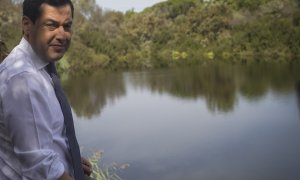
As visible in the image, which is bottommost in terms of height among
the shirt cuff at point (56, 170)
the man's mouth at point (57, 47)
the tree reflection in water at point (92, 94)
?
the tree reflection in water at point (92, 94)

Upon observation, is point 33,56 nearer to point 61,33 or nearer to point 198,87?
point 61,33

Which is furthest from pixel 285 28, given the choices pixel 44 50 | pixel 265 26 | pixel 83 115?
pixel 44 50

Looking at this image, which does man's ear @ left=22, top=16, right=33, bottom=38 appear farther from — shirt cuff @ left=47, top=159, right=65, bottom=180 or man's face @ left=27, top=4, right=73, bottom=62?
shirt cuff @ left=47, top=159, right=65, bottom=180

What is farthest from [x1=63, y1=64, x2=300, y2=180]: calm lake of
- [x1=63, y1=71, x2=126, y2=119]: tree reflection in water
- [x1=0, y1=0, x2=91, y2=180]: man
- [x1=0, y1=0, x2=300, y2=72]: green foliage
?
[x1=0, y1=0, x2=300, y2=72]: green foliage

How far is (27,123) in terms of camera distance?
1074 millimetres

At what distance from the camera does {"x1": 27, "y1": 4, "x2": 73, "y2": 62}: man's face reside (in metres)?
1.19

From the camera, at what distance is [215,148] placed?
840 centimetres

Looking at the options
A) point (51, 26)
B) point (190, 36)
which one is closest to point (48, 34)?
point (51, 26)

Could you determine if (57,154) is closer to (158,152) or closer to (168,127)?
(158,152)

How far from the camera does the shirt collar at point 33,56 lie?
46.7 inches

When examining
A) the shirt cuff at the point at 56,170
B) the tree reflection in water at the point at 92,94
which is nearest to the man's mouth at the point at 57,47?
the shirt cuff at the point at 56,170

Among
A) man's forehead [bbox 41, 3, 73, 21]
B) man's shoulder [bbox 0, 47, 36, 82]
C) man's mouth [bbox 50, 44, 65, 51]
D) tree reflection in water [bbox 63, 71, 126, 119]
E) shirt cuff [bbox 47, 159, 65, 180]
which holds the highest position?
man's forehead [bbox 41, 3, 73, 21]

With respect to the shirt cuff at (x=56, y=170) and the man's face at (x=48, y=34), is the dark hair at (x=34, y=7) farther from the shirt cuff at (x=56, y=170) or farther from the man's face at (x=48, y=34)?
the shirt cuff at (x=56, y=170)

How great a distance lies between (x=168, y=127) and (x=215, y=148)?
2235 mm
